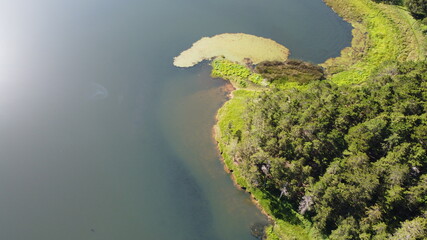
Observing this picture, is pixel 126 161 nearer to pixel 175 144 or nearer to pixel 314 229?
pixel 175 144

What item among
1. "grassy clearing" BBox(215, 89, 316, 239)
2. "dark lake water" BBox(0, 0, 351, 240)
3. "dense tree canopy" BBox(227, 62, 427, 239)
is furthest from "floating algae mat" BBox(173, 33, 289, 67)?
"dense tree canopy" BBox(227, 62, 427, 239)

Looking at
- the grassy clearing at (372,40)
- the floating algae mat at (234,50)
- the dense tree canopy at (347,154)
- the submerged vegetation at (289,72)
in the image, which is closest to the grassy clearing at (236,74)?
the submerged vegetation at (289,72)

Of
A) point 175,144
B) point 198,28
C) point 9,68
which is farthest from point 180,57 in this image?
point 9,68

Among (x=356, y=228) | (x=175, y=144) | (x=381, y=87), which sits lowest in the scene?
(x=356, y=228)

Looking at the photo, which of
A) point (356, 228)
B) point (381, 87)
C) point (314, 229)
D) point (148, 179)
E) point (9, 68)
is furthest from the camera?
point (9, 68)

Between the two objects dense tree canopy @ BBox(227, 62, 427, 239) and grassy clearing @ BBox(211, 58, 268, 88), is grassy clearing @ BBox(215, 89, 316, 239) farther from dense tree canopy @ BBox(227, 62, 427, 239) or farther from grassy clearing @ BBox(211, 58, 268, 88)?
grassy clearing @ BBox(211, 58, 268, 88)

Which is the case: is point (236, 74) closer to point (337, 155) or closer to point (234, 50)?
point (234, 50)

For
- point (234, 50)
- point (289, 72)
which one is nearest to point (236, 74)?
point (234, 50)

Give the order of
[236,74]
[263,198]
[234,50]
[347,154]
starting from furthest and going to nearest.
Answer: [234,50]
[236,74]
[263,198]
[347,154]
